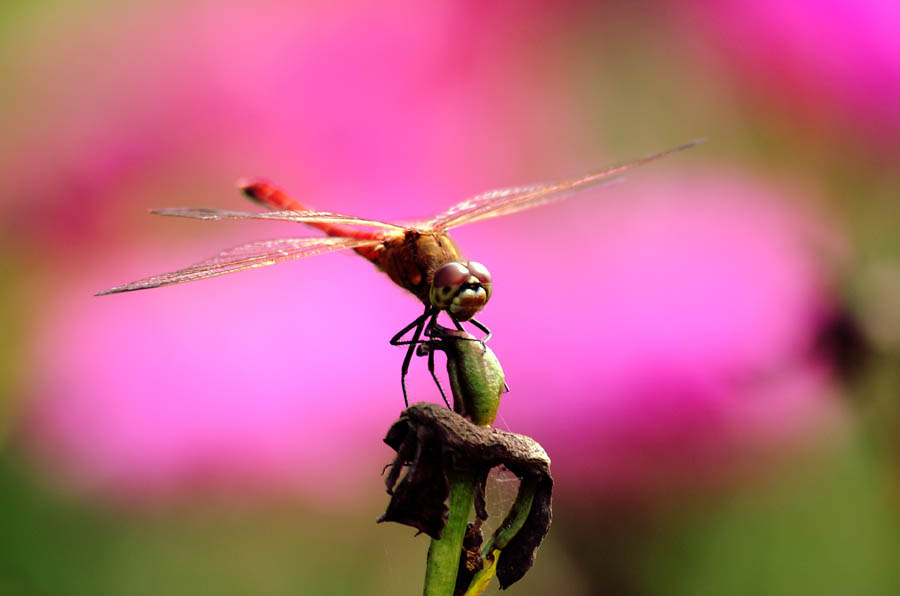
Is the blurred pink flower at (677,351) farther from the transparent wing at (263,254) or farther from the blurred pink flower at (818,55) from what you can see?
the transparent wing at (263,254)

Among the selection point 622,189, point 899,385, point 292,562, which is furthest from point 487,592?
point 622,189

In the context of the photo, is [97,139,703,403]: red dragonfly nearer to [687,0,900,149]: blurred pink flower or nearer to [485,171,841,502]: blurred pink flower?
[485,171,841,502]: blurred pink flower

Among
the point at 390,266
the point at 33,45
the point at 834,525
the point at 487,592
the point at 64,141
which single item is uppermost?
the point at 33,45

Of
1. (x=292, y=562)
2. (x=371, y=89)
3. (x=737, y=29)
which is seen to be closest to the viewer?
(x=292, y=562)

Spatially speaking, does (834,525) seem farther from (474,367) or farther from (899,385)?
(474,367)

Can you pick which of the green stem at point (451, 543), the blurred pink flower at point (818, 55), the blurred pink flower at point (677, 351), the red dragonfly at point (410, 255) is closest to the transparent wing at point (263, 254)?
the red dragonfly at point (410, 255)

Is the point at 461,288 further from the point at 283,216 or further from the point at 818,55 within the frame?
the point at 818,55

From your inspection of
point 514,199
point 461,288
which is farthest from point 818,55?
point 461,288
